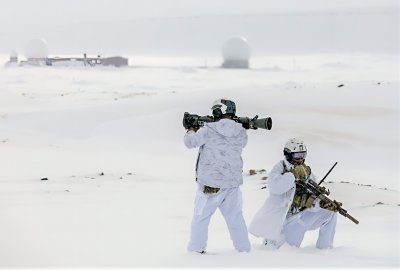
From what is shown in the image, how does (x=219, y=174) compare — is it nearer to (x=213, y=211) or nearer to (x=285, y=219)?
(x=213, y=211)

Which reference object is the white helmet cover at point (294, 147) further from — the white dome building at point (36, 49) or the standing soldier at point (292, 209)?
the white dome building at point (36, 49)

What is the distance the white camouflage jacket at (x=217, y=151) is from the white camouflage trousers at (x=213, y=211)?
115 mm

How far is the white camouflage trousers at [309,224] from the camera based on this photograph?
8.05 metres

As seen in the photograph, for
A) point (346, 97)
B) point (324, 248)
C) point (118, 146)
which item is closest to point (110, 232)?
point (324, 248)

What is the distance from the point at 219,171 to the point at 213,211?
1.39ft

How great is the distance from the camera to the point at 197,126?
→ 314 inches

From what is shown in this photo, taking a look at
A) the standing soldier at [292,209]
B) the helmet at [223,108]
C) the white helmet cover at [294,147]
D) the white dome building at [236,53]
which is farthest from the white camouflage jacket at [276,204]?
the white dome building at [236,53]

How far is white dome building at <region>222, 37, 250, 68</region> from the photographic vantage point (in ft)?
216

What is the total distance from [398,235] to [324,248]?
6.54 ft

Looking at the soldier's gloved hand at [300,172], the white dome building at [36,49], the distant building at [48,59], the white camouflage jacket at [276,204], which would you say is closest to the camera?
the white camouflage jacket at [276,204]

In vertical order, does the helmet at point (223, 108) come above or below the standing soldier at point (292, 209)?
above

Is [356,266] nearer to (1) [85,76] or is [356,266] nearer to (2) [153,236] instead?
(2) [153,236]

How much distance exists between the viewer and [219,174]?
7867 millimetres

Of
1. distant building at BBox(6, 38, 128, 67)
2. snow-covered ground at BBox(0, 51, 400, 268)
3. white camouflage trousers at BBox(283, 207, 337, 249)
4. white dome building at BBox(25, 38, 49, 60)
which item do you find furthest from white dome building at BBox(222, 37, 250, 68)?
white camouflage trousers at BBox(283, 207, 337, 249)
